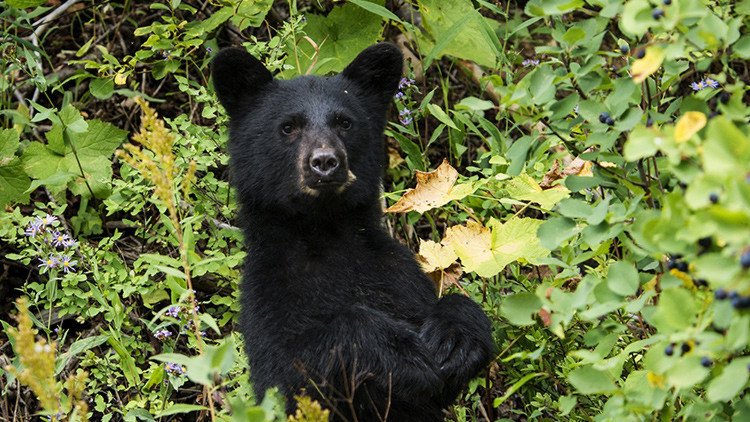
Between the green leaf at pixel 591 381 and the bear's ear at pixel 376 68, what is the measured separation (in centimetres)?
239

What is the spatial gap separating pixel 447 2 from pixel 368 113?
1.37 metres

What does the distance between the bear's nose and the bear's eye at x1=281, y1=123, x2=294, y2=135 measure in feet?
1.04

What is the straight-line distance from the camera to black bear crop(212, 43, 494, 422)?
4.07 metres

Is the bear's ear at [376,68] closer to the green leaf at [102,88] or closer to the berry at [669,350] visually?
the green leaf at [102,88]

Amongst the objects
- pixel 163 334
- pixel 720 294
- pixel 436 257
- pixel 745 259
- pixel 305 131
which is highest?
pixel 745 259

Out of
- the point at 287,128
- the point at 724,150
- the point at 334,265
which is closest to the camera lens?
the point at 724,150

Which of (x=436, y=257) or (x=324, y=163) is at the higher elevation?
(x=324, y=163)

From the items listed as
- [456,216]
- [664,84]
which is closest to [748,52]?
[664,84]

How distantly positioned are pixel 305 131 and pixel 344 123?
20 cm

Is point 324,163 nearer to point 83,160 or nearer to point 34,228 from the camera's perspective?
point 34,228

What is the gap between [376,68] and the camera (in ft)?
16.3

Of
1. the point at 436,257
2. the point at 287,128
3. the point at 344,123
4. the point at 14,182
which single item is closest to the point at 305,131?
the point at 287,128

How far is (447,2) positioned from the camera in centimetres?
598

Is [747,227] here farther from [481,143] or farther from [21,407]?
[481,143]
